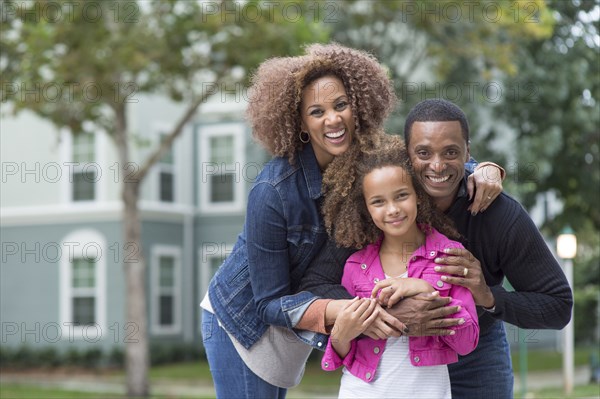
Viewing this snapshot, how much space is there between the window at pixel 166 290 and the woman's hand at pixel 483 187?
1799 centimetres

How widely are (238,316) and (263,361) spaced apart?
217 millimetres

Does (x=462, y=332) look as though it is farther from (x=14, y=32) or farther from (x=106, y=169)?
(x=106, y=169)

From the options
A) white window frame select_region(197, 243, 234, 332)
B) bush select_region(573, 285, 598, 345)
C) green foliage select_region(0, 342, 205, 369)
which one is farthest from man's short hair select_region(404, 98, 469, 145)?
bush select_region(573, 285, 598, 345)

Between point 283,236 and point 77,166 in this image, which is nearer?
point 283,236

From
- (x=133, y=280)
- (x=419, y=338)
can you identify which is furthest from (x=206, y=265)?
(x=419, y=338)

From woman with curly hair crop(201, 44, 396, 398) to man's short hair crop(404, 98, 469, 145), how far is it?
0.17 m

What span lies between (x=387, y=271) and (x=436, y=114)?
0.60 meters

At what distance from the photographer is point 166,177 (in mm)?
21078

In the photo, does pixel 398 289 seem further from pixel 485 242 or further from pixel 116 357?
pixel 116 357

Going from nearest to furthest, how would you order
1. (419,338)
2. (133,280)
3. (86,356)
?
1. (419,338)
2. (133,280)
3. (86,356)

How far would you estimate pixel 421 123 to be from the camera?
315 centimetres

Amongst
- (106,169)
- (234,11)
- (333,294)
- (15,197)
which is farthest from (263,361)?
(15,197)

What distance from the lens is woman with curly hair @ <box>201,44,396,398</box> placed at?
3258 mm

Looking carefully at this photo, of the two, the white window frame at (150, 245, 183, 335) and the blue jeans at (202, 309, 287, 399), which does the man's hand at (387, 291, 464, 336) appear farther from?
the white window frame at (150, 245, 183, 335)
